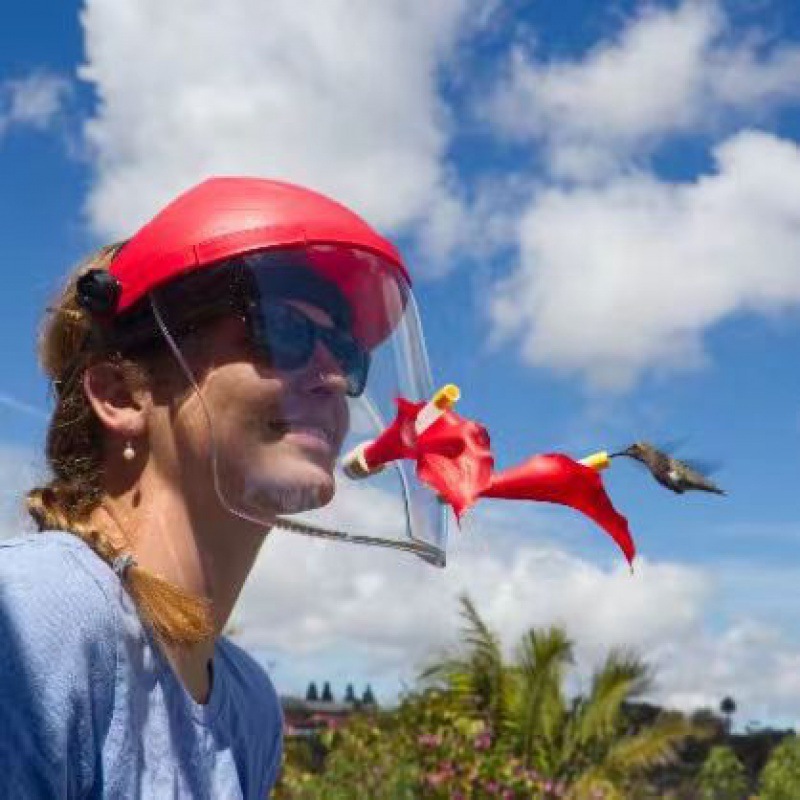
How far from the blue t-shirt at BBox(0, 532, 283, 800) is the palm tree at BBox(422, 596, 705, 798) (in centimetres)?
1081

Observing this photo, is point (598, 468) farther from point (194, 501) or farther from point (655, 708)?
point (655, 708)


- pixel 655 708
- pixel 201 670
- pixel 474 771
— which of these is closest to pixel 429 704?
pixel 474 771

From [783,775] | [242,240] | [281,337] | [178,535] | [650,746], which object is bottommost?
[178,535]

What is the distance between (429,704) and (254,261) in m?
10.7

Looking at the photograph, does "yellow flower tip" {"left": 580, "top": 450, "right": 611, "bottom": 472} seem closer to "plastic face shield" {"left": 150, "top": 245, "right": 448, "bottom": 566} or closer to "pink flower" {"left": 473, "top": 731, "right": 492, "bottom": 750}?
"plastic face shield" {"left": 150, "top": 245, "right": 448, "bottom": 566}

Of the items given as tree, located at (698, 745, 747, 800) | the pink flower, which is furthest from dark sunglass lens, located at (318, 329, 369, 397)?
tree, located at (698, 745, 747, 800)

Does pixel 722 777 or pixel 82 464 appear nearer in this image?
pixel 82 464

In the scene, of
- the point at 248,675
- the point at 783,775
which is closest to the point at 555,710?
the point at 783,775

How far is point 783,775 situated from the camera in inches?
608

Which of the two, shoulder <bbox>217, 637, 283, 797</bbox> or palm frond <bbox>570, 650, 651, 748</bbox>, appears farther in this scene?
palm frond <bbox>570, 650, 651, 748</bbox>

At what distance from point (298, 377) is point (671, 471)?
0.55 m

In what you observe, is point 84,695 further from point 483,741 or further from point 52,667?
point 483,741

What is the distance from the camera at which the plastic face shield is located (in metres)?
1.96

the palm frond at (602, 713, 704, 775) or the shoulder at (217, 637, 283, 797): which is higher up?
the palm frond at (602, 713, 704, 775)
